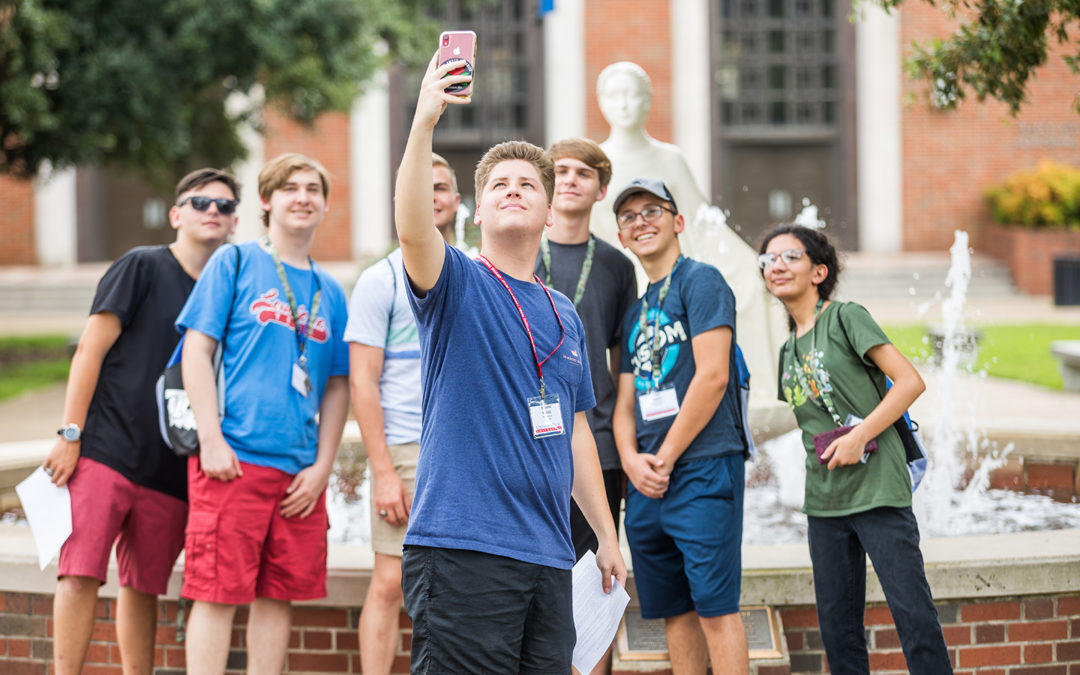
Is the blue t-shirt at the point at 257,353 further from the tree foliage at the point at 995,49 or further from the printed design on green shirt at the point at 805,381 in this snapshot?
the tree foliage at the point at 995,49

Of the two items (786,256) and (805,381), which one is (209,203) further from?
(805,381)

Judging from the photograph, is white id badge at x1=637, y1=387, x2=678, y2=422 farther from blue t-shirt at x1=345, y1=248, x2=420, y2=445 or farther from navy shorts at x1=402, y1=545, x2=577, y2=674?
navy shorts at x1=402, y1=545, x2=577, y2=674

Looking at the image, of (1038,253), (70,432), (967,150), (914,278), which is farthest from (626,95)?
(967,150)

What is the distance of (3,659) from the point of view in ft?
12.5

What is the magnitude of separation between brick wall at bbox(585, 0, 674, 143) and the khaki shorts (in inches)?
762

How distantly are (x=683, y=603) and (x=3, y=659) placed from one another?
96.2 inches

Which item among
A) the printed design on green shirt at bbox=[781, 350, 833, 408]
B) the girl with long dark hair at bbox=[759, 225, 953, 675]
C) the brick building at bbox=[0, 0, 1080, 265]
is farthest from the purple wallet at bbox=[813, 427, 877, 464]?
the brick building at bbox=[0, 0, 1080, 265]

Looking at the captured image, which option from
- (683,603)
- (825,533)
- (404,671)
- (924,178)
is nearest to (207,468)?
(404,671)

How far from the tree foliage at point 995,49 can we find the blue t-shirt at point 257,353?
8.86 feet

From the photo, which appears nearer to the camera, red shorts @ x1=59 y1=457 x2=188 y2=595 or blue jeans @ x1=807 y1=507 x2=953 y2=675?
blue jeans @ x1=807 y1=507 x2=953 y2=675

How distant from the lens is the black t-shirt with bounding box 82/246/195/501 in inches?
139

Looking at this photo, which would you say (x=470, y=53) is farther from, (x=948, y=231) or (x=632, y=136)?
(x=948, y=231)

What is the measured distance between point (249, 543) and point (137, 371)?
2.50 feet

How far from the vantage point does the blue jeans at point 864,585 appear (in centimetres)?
304
